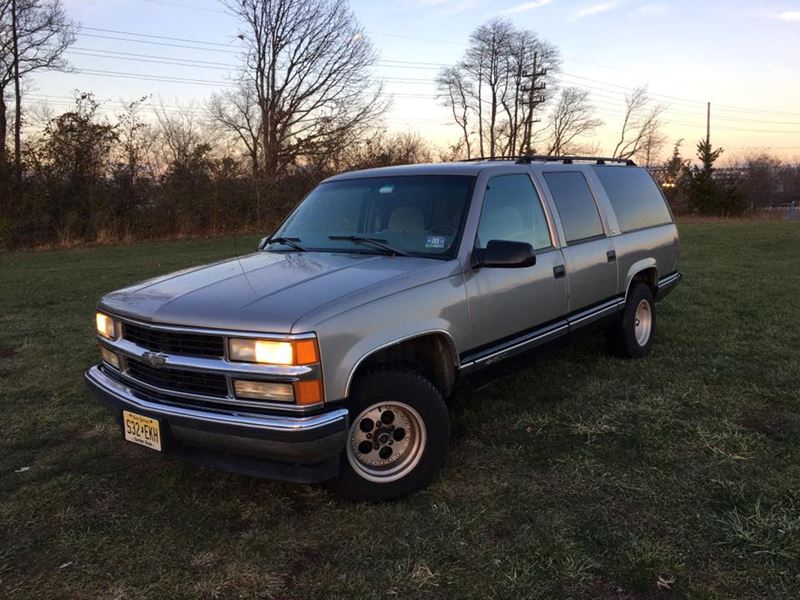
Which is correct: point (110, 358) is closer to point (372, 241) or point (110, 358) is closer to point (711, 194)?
point (372, 241)

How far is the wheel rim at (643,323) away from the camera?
5875mm

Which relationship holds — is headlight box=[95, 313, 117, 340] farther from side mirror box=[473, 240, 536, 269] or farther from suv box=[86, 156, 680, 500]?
side mirror box=[473, 240, 536, 269]

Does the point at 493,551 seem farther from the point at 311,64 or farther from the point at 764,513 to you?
A: the point at 311,64

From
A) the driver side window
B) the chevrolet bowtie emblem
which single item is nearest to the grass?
the chevrolet bowtie emblem

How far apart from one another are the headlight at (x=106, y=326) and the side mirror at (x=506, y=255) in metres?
2.09

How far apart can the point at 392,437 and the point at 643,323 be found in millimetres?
3621

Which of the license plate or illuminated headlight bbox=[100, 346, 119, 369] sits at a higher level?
illuminated headlight bbox=[100, 346, 119, 369]

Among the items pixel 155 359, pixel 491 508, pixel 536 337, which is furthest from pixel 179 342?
pixel 536 337

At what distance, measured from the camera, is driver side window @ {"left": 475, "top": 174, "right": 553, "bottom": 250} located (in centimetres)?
394

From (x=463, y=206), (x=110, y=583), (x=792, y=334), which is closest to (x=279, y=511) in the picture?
(x=110, y=583)

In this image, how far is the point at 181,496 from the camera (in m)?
3.43

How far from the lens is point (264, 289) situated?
124 inches

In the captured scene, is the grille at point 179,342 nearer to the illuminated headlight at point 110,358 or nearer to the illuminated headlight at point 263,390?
the illuminated headlight at point 263,390

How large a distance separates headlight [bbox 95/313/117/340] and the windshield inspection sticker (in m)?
1.86
